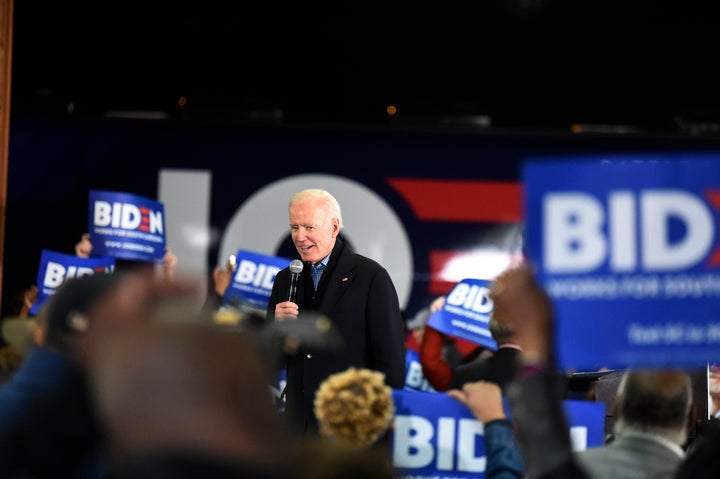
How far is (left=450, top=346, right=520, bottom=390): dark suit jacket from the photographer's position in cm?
351

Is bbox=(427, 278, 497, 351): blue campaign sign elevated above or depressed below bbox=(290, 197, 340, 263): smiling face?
below

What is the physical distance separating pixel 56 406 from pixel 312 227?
2520 mm

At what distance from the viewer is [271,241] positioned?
25.7 feet

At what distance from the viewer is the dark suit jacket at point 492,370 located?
3.51 meters

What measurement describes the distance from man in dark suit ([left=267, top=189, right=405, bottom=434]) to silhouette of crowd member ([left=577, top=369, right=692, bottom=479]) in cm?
175

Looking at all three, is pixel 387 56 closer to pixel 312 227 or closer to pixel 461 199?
pixel 461 199

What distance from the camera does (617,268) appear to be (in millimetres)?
2260

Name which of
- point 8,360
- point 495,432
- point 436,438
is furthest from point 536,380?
point 436,438

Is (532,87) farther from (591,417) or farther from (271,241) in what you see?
(591,417)

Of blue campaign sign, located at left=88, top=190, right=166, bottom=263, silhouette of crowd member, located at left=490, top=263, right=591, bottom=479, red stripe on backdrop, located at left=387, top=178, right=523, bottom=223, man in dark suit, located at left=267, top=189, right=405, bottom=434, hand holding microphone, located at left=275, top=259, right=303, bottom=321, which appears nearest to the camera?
silhouette of crowd member, located at left=490, top=263, right=591, bottom=479

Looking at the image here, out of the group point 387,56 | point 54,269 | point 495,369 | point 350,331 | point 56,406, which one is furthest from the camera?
point 387,56

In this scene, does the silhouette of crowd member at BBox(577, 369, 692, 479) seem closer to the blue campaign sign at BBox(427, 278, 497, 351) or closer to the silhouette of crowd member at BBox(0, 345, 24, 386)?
the silhouette of crowd member at BBox(0, 345, 24, 386)

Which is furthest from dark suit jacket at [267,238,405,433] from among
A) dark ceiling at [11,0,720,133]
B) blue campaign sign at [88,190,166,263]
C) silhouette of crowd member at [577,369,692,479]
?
dark ceiling at [11,0,720,133]

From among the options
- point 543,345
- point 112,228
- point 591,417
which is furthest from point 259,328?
point 112,228
